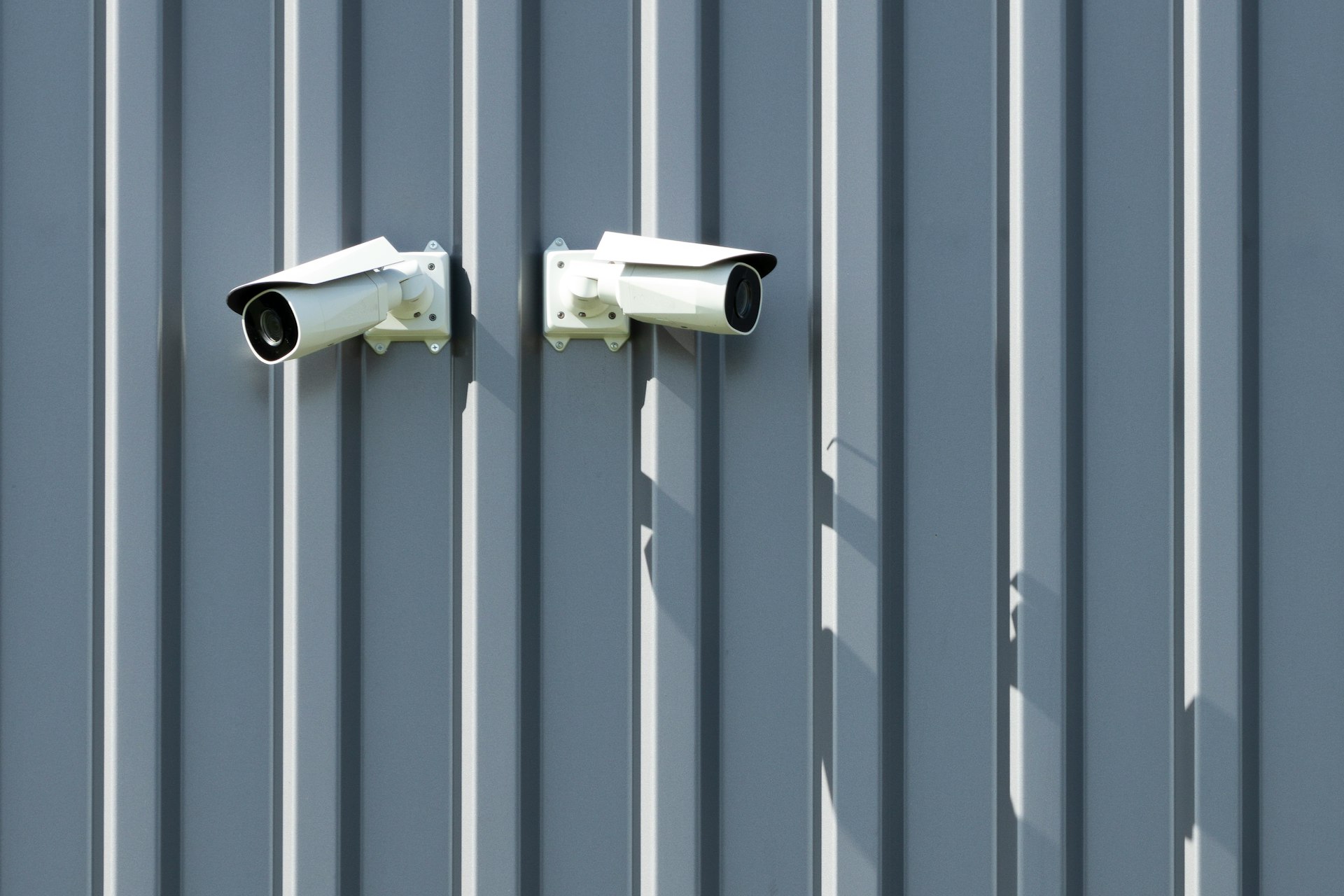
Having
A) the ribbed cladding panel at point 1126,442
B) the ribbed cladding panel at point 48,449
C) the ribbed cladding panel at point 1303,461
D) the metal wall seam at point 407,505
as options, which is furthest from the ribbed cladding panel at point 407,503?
the ribbed cladding panel at point 1303,461

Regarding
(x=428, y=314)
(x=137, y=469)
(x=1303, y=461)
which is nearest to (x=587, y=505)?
(x=428, y=314)

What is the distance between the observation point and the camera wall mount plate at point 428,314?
172 cm

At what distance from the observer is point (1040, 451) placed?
1.78m

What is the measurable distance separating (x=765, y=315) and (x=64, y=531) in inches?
53.3

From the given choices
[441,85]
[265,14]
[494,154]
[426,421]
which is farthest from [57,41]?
[426,421]

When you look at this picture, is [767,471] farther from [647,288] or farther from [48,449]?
[48,449]

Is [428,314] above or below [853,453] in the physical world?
above

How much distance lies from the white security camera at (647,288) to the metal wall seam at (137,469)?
2.42ft

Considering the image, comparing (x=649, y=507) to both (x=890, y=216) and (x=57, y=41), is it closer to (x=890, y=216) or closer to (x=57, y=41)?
(x=890, y=216)

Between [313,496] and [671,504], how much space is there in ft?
2.14

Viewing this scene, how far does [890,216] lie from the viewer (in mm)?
1805

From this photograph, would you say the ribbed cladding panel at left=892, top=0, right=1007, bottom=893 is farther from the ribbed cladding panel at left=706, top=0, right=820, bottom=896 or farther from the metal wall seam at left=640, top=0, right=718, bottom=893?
the metal wall seam at left=640, top=0, right=718, bottom=893

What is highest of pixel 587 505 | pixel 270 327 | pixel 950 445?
pixel 270 327

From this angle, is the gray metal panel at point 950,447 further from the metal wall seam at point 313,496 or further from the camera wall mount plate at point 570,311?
the metal wall seam at point 313,496
